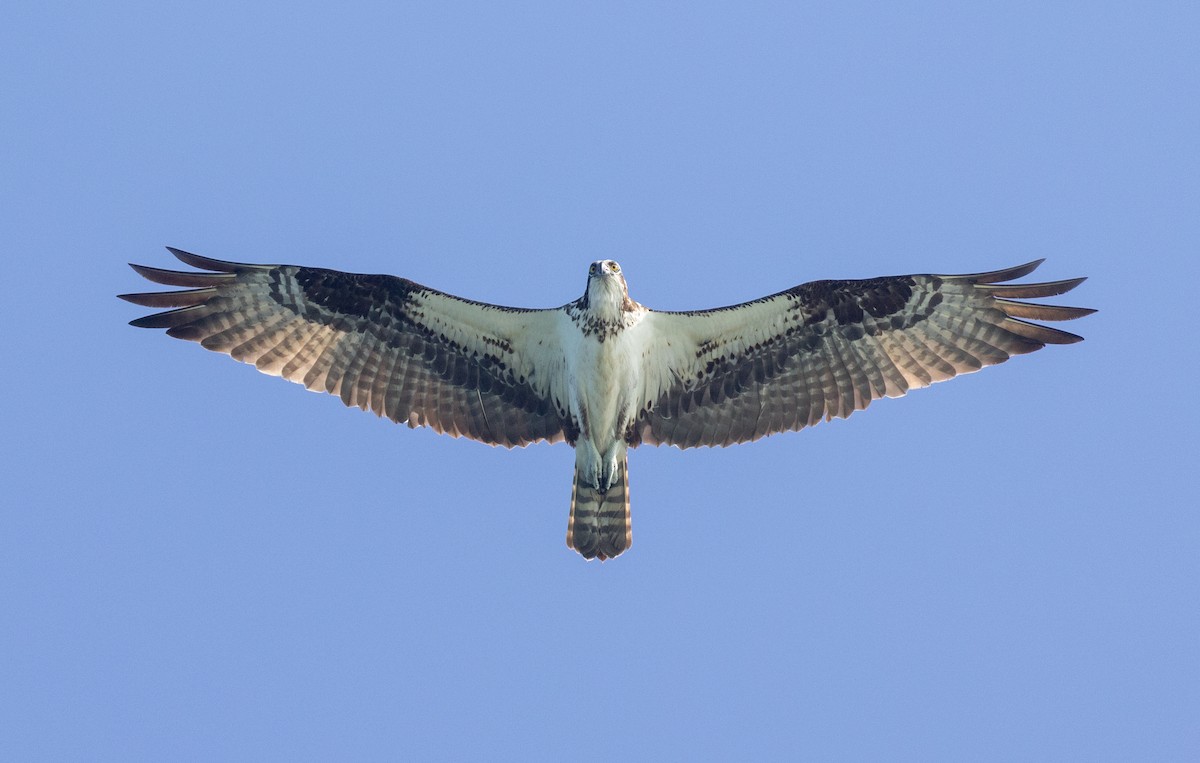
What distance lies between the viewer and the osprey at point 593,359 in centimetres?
1255

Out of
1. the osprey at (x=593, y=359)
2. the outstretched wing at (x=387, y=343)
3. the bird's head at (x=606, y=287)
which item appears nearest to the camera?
the bird's head at (x=606, y=287)

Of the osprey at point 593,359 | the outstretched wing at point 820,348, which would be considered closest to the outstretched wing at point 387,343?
the osprey at point 593,359

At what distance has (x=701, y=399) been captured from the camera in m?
13.0

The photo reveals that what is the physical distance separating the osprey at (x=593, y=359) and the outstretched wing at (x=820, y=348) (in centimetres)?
1

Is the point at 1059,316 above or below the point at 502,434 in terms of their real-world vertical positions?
above

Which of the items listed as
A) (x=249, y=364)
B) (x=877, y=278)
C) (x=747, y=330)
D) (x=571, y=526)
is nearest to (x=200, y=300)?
(x=249, y=364)

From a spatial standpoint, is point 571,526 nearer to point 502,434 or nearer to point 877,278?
point 502,434

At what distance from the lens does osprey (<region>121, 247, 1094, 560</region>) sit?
494 inches

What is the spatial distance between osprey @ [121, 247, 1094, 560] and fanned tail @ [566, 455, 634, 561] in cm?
1

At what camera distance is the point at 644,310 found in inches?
489

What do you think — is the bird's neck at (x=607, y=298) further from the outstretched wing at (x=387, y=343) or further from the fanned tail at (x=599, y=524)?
the fanned tail at (x=599, y=524)

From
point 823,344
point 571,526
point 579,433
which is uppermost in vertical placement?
point 823,344

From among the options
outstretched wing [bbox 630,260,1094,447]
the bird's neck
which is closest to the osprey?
outstretched wing [bbox 630,260,1094,447]

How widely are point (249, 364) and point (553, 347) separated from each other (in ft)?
9.26
